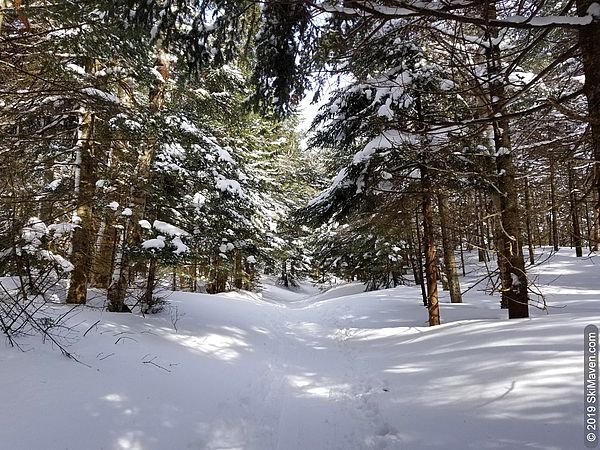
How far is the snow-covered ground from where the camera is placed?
3.32m

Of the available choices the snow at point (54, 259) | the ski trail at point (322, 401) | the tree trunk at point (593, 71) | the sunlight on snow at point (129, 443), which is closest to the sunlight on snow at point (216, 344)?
the ski trail at point (322, 401)

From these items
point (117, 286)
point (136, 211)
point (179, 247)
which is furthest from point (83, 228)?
point (179, 247)

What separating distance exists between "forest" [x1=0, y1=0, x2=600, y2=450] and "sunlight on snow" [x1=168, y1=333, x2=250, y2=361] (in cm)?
76

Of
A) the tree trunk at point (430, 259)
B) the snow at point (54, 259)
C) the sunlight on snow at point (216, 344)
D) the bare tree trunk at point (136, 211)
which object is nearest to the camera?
the snow at point (54, 259)

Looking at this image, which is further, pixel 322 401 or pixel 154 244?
pixel 154 244

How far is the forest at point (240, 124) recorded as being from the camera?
3.60 meters

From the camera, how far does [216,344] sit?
735 cm

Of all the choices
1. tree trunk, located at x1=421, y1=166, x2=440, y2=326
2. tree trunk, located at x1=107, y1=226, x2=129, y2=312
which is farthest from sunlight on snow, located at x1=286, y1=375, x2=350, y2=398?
tree trunk, located at x1=107, y1=226, x2=129, y2=312

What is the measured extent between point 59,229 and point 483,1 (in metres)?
7.50

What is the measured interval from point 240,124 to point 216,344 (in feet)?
22.8

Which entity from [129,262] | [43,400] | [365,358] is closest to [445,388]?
[365,358]

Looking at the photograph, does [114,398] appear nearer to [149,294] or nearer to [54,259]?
[54,259]

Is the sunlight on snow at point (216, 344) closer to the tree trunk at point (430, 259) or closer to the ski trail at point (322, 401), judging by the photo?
the ski trail at point (322, 401)

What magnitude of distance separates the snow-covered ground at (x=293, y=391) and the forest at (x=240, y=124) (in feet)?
0.75
